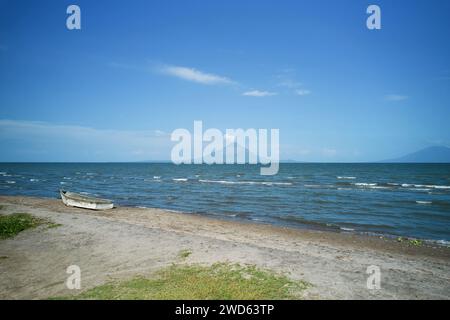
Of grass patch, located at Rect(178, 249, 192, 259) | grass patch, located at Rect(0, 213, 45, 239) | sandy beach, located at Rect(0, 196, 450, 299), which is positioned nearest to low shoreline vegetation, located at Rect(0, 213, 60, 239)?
grass patch, located at Rect(0, 213, 45, 239)

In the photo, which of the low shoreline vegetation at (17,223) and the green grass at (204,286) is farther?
the low shoreline vegetation at (17,223)

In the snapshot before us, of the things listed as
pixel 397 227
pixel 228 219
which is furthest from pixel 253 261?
pixel 397 227

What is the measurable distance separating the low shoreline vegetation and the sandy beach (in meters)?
0.55

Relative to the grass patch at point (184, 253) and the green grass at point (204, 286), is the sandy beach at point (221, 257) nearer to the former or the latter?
the grass patch at point (184, 253)

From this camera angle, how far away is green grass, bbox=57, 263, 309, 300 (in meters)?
7.49

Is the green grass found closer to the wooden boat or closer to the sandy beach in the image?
the sandy beach

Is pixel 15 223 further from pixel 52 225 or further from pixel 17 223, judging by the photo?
pixel 52 225

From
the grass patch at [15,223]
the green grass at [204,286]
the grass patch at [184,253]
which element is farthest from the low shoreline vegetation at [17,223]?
the green grass at [204,286]

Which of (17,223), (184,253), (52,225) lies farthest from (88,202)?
(184,253)

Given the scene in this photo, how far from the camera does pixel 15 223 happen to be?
16.4 meters

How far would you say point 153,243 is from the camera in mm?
13023

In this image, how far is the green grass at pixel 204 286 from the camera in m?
7.49

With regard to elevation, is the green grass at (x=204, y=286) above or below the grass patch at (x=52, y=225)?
above
